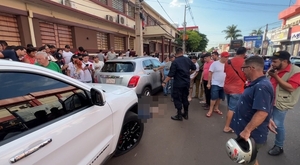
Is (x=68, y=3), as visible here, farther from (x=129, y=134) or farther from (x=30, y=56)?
(x=129, y=134)

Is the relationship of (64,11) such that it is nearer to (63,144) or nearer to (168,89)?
(168,89)

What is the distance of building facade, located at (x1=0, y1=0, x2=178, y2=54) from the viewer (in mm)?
5797

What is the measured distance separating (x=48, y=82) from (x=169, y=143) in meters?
2.31

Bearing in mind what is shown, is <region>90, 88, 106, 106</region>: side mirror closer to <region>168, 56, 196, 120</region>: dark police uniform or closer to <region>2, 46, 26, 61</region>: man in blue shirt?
<region>168, 56, 196, 120</region>: dark police uniform

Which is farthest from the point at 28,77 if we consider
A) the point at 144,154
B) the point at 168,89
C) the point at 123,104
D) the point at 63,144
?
the point at 168,89

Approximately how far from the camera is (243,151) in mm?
1468

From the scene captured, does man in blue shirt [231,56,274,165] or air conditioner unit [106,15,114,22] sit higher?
air conditioner unit [106,15,114,22]

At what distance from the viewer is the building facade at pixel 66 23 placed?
580 cm

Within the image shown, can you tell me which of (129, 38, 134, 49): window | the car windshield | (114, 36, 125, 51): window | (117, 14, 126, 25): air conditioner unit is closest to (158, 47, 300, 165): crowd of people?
the car windshield

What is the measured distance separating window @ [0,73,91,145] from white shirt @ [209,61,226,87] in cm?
330

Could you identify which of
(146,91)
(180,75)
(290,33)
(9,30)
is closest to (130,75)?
(146,91)

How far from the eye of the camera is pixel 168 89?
620 centimetres

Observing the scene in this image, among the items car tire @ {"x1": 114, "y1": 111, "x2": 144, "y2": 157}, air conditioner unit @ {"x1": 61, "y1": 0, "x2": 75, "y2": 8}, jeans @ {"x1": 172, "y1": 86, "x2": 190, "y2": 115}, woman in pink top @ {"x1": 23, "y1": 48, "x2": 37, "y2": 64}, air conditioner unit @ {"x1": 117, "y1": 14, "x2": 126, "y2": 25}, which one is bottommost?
car tire @ {"x1": 114, "y1": 111, "x2": 144, "y2": 157}

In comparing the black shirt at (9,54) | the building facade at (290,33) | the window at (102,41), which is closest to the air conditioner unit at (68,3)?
the window at (102,41)
